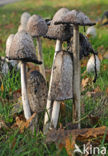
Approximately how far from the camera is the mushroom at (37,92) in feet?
6.66

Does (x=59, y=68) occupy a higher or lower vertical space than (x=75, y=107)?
higher

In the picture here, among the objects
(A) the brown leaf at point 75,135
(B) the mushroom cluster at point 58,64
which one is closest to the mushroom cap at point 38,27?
(B) the mushroom cluster at point 58,64

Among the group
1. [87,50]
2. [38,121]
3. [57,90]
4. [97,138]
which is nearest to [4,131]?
[38,121]

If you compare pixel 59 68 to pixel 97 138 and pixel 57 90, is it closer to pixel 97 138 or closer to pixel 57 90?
pixel 57 90

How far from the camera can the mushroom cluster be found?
5.72ft

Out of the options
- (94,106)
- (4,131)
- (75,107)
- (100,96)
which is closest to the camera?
(75,107)

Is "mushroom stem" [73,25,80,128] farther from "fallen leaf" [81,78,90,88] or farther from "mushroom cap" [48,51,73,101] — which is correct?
"fallen leaf" [81,78,90,88]

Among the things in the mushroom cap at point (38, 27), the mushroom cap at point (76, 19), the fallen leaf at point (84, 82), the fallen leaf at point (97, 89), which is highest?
the mushroom cap at point (38, 27)

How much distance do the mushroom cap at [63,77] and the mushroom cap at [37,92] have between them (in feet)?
0.83

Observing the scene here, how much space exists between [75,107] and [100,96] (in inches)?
26.6

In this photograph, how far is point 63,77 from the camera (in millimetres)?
1761

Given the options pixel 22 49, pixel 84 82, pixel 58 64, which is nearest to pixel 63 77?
pixel 58 64

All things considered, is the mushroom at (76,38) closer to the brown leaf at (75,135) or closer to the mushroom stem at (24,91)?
the brown leaf at (75,135)

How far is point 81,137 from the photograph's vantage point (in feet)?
5.90
